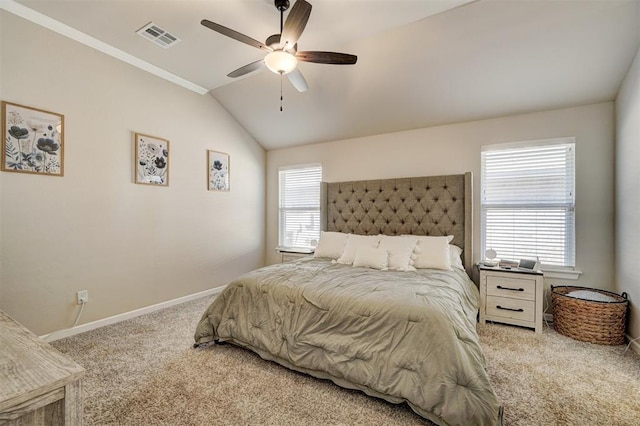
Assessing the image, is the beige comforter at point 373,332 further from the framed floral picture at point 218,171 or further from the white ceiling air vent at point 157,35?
the white ceiling air vent at point 157,35

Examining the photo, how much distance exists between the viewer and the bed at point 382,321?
5.09 feet

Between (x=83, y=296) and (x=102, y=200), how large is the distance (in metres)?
0.99

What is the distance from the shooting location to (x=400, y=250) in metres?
3.00

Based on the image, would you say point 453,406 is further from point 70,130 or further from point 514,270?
point 70,130

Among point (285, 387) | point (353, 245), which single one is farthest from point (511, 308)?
point (285, 387)

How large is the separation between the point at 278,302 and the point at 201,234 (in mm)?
2244

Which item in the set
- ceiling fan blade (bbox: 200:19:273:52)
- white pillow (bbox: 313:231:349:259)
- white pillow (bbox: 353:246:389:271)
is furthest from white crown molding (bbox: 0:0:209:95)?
white pillow (bbox: 353:246:389:271)

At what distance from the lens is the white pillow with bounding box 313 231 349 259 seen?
3512 mm

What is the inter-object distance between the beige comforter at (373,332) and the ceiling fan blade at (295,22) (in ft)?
6.00

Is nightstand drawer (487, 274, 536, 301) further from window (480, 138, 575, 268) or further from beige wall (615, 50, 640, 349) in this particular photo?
beige wall (615, 50, 640, 349)

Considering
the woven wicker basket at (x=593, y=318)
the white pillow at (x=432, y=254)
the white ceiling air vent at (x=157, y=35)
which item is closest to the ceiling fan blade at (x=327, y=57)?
the white ceiling air vent at (x=157, y=35)

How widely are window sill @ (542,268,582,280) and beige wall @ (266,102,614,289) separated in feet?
0.19

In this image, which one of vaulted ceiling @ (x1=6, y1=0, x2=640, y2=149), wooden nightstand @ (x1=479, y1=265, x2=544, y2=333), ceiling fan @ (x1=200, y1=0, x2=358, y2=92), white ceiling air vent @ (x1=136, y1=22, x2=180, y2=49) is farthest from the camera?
wooden nightstand @ (x1=479, y1=265, x2=544, y2=333)

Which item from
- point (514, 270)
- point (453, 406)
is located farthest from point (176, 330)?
point (514, 270)
